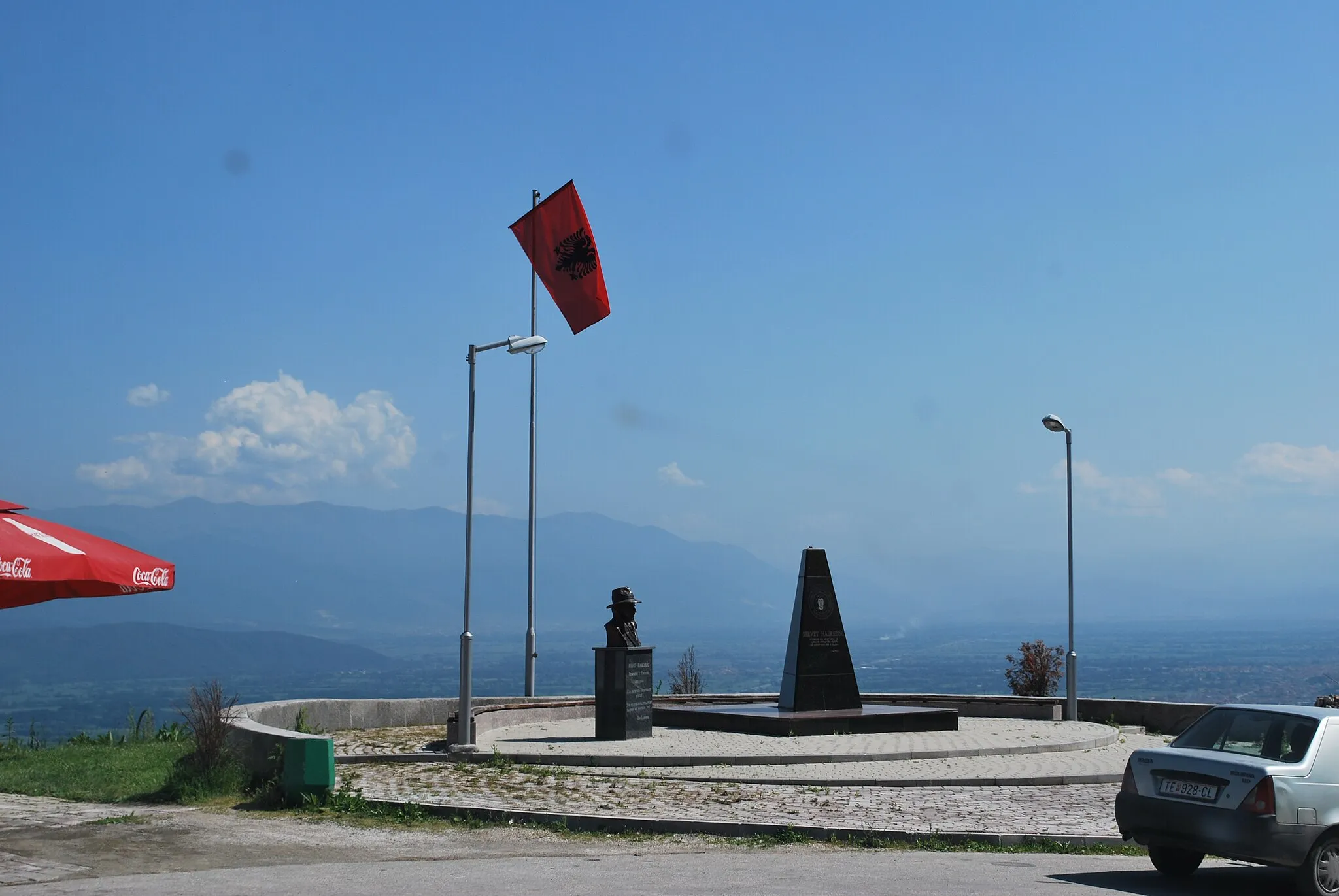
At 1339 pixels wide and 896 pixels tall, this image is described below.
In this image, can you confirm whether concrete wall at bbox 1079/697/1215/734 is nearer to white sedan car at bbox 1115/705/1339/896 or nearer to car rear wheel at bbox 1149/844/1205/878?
car rear wheel at bbox 1149/844/1205/878

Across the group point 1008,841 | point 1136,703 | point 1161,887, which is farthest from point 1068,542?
point 1161,887

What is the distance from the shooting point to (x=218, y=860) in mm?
10609

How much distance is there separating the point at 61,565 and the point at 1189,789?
10.4 m

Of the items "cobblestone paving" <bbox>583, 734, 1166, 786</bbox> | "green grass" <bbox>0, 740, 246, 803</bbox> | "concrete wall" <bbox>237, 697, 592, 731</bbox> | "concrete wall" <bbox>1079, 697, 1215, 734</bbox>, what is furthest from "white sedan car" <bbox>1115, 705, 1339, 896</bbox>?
"concrete wall" <bbox>1079, 697, 1215, 734</bbox>

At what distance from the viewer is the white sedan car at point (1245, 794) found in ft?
30.0

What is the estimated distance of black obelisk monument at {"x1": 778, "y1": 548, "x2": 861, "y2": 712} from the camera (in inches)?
894

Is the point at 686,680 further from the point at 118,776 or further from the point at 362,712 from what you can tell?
the point at 118,776

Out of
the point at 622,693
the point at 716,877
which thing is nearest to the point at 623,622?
the point at 622,693

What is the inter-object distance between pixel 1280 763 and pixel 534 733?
1303 centimetres

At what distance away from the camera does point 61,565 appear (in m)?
13.5

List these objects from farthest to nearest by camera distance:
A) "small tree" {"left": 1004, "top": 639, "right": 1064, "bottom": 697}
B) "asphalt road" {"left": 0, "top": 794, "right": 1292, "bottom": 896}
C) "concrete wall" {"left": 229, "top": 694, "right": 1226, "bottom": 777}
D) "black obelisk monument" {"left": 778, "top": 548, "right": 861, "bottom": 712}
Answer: "small tree" {"left": 1004, "top": 639, "right": 1064, "bottom": 697} < "black obelisk monument" {"left": 778, "top": 548, "right": 861, "bottom": 712} < "concrete wall" {"left": 229, "top": 694, "right": 1226, "bottom": 777} < "asphalt road" {"left": 0, "top": 794, "right": 1292, "bottom": 896}

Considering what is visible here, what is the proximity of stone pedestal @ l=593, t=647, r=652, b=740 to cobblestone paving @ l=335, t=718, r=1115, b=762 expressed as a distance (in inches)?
8.5

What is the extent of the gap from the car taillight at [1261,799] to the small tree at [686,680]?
20.4 meters

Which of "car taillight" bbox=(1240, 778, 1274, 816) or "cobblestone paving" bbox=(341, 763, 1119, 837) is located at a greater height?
"car taillight" bbox=(1240, 778, 1274, 816)
